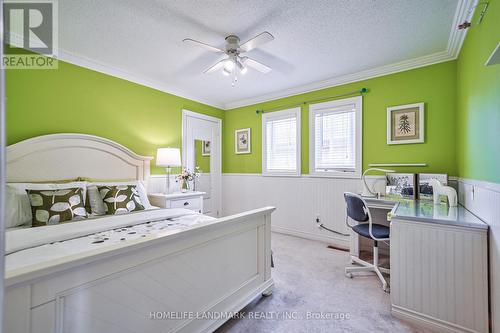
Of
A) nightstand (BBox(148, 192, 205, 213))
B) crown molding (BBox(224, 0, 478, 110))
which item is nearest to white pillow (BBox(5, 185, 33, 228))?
nightstand (BBox(148, 192, 205, 213))

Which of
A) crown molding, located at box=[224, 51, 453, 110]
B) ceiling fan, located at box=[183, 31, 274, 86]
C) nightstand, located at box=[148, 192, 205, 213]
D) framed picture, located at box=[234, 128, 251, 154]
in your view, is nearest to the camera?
ceiling fan, located at box=[183, 31, 274, 86]

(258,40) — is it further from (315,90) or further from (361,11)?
(315,90)

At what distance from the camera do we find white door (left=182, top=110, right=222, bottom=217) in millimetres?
4039

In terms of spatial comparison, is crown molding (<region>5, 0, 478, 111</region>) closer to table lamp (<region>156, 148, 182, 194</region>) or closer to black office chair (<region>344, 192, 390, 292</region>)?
table lamp (<region>156, 148, 182, 194</region>)

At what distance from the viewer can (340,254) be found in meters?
2.96

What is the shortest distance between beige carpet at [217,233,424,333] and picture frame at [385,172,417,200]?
101 cm

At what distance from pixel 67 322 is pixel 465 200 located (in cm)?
308

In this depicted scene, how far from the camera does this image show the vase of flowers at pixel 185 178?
368cm

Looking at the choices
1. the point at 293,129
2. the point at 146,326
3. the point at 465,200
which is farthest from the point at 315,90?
the point at 146,326

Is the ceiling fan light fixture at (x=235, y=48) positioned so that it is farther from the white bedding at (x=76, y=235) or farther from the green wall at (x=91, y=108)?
the white bedding at (x=76, y=235)

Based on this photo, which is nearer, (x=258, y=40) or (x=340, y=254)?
(x=258, y=40)

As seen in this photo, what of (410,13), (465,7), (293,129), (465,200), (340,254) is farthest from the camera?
(293,129)

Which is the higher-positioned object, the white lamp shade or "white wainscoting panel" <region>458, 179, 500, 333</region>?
the white lamp shade

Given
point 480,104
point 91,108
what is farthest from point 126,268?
point 480,104
